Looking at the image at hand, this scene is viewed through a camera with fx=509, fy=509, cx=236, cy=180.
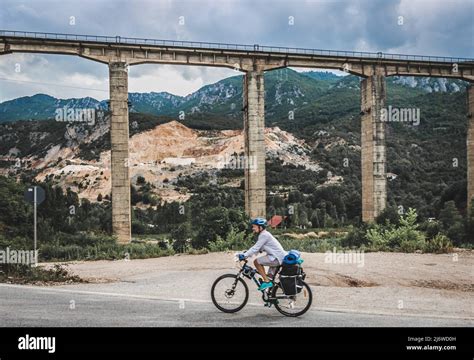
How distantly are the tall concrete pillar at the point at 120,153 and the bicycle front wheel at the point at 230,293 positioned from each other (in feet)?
63.5

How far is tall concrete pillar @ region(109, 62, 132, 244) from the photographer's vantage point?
27.3 metres

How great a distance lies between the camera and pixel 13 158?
8988 centimetres

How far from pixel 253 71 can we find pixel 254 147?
4.46 metres

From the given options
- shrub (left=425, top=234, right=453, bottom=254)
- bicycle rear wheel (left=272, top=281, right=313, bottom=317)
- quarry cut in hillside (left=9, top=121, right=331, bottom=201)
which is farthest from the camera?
quarry cut in hillside (left=9, top=121, right=331, bottom=201)

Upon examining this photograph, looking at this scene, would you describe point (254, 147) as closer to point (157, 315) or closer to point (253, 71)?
point (253, 71)

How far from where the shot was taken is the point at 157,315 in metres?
8.43

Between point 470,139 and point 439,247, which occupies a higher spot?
point 470,139

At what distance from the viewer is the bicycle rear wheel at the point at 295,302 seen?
838 cm

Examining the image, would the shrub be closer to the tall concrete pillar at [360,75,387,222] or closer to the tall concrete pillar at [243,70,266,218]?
the tall concrete pillar at [243,70,266,218]

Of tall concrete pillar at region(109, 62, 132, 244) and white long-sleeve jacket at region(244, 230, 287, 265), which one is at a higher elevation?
tall concrete pillar at region(109, 62, 132, 244)

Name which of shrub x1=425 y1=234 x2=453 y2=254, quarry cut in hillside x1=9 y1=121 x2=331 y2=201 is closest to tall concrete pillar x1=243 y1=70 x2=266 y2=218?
shrub x1=425 y1=234 x2=453 y2=254

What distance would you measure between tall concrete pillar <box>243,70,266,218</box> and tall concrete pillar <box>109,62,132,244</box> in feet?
22.7

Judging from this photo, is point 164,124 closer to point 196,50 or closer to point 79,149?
point 79,149

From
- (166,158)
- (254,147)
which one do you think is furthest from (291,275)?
(166,158)
